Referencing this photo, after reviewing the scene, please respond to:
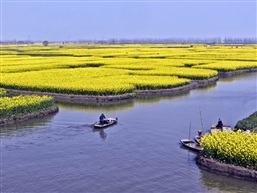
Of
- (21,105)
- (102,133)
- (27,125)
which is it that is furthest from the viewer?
(21,105)

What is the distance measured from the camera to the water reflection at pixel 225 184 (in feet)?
54.6

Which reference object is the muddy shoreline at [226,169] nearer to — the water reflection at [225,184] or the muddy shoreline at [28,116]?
the water reflection at [225,184]

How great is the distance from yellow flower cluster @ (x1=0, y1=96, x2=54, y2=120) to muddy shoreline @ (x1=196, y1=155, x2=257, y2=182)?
15.4 m

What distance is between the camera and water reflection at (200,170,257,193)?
655 inches

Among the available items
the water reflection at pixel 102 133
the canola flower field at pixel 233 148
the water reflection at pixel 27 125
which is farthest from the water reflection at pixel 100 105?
the canola flower field at pixel 233 148

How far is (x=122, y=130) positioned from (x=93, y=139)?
2912 millimetres

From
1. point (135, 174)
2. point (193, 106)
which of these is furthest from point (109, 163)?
point (193, 106)

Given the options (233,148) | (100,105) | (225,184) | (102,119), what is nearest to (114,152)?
(102,119)

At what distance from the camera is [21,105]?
30.3m

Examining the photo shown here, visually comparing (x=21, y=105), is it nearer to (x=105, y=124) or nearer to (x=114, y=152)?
(x=105, y=124)

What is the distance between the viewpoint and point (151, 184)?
17188 millimetres

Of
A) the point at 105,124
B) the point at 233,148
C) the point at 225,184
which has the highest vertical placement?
the point at 233,148

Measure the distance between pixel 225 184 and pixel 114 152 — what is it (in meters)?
6.62

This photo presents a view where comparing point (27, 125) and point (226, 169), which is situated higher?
point (27, 125)
